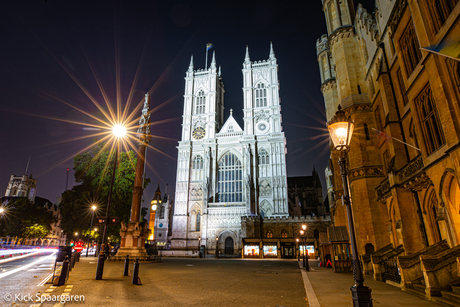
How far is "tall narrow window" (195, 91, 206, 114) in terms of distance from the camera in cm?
5966

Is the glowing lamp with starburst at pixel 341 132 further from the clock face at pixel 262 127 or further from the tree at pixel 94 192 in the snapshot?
the clock face at pixel 262 127

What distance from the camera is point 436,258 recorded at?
294 inches

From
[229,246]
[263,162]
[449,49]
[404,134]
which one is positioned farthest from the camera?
[263,162]

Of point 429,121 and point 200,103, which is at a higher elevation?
point 200,103

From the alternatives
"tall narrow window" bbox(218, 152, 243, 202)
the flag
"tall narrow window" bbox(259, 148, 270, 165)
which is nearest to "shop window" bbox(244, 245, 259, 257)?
"tall narrow window" bbox(218, 152, 243, 202)

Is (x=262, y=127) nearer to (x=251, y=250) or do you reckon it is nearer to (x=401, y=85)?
(x=251, y=250)

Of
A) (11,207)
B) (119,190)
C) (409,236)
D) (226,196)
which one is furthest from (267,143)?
(11,207)

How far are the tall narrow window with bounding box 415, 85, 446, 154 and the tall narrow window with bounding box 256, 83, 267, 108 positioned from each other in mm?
46137

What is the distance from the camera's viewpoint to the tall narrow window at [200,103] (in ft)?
196

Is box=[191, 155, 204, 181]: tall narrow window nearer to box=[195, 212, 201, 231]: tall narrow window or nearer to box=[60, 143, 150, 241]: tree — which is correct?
box=[195, 212, 201, 231]: tall narrow window

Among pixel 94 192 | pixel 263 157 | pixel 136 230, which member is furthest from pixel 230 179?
pixel 136 230

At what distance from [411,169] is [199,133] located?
48.8 m

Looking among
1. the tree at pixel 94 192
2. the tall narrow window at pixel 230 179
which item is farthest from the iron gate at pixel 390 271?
the tall narrow window at pixel 230 179

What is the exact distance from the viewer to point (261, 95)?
56.6 m
